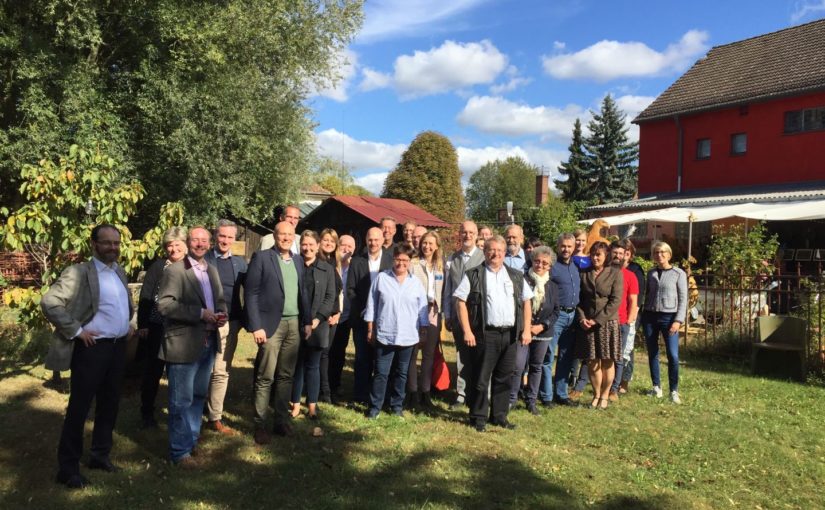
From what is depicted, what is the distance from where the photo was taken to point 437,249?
6445 mm

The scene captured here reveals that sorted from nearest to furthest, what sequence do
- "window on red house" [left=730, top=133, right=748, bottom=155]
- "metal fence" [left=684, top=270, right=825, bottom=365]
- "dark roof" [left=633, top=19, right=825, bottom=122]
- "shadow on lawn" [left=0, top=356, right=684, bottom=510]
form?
1. "shadow on lawn" [left=0, top=356, right=684, bottom=510]
2. "metal fence" [left=684, top=270, right=825, bottom=365]
3. "dark roof" [left=633, top=19, right=825, bottom=122]
4. "window on red house" [left=730, top=133, right=748, bottom=155]

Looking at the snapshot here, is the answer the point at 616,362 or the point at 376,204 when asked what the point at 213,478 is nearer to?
the point at 616,362

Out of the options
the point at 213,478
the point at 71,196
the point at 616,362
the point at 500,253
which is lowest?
the point at 213,478

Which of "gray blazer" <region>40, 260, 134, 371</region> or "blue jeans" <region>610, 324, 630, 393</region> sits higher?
"gray blazer" <region>40, 260, 134, 371</region>

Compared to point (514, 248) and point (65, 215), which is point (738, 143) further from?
point (65, 215)

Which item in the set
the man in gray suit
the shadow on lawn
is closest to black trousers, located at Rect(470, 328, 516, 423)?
the shadow on lawn

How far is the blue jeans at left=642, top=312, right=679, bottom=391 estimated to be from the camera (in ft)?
21.9

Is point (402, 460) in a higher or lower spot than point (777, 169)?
lower

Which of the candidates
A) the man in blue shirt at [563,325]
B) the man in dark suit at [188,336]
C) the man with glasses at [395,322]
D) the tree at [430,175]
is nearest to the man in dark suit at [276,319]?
the man in dark suit at [188,336]

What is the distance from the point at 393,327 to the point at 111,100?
40.2 ft

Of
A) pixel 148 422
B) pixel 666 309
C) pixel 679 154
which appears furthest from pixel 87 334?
pixel 679 154

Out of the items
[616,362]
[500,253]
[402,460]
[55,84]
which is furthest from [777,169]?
[55,84]

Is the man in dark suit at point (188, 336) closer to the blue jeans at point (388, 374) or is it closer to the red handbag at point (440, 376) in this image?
the blue jeans at point (388, 374)

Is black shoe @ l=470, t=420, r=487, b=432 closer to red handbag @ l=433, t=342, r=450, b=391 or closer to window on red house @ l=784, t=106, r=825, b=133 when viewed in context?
red handbag @ l=433, t=342, r=450, b=391
